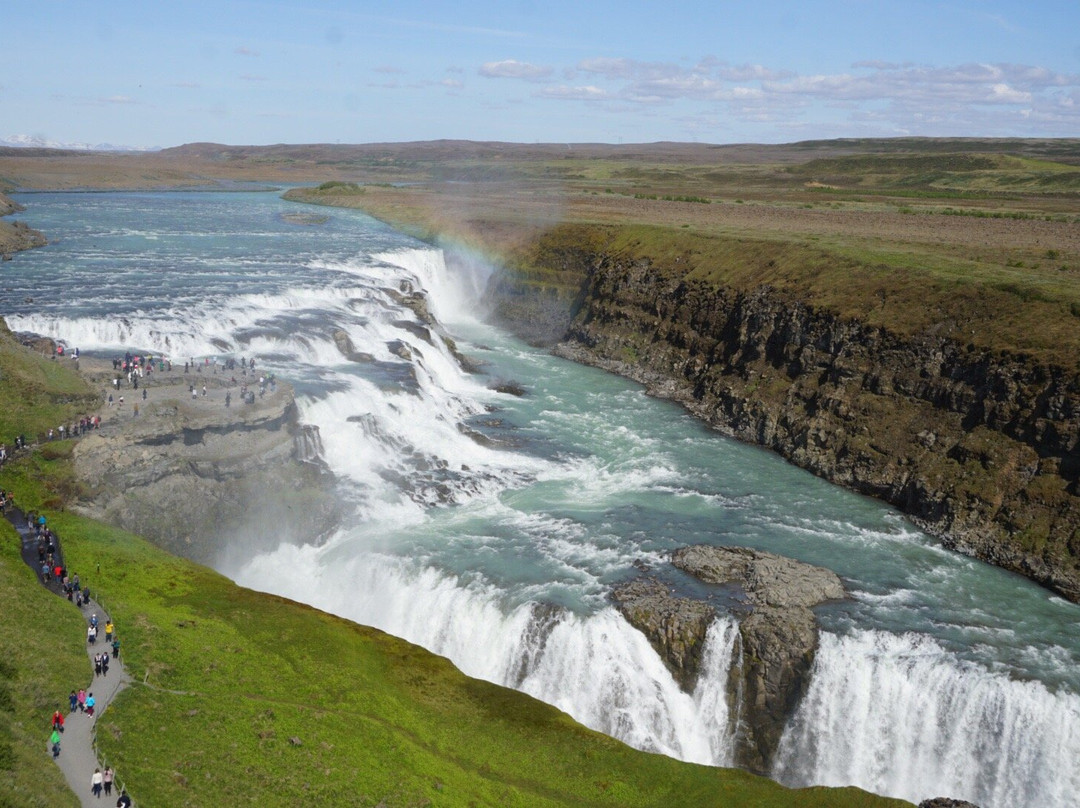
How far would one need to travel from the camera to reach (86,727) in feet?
67.3

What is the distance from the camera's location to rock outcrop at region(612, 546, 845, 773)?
2805 centimetres

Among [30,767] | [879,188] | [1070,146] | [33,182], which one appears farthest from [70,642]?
[1070,146]

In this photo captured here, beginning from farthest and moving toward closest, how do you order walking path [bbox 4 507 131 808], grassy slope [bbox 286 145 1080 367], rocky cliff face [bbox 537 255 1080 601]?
grassy slope [bbox 286 145 1080 367] < rocky cliff face [bbox 537 255 1080 601] < walking path [bbox 4 507 131 808]

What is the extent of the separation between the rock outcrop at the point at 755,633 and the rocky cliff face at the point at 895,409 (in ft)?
31.9

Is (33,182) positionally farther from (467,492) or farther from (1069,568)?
(1069,568)

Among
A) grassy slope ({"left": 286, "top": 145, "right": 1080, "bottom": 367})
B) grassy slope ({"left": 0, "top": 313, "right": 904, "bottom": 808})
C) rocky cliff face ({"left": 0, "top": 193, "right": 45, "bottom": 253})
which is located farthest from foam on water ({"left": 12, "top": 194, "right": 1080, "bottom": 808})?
rocky cliff face ({"left": 0, "top": 193, "right": 45, "bottom": 253})

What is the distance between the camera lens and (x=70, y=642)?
78.1 feet

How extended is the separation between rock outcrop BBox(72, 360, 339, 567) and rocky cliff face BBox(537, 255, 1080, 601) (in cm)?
2556

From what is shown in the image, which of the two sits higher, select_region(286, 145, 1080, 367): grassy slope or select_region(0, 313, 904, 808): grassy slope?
select_region(286, 145, 1080, 367): grassy slope

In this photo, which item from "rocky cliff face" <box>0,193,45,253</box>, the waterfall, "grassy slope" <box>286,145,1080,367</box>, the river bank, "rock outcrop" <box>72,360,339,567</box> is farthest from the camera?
"rocky cliff face" <box>0,193,45,253</box>

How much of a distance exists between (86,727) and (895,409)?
38.6 m

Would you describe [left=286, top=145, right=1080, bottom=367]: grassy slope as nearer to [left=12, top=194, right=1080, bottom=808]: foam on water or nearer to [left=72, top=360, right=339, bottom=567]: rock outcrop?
[left=12, top=194, right=1080, bottom=808]: foam on water

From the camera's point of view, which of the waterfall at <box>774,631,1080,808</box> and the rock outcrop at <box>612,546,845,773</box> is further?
the rock outcrop at <box>612,546,845,773</box>

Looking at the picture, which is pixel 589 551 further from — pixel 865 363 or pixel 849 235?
pixel 849 235
